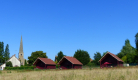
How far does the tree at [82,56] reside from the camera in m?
108

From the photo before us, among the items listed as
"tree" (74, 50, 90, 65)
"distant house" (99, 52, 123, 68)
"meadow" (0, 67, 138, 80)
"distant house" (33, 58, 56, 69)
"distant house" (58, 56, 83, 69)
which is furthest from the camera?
"tree" (74, 50, 90, 65)

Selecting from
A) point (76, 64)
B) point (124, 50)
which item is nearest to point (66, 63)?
point (76, 64)

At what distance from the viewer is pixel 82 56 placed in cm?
11000

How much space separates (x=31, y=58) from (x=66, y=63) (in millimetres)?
53140

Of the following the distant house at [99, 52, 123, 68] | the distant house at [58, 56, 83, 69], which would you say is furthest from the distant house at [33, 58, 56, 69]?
the distant house at [99, 52, 123, 68]

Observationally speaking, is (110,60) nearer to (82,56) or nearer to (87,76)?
(87,76)

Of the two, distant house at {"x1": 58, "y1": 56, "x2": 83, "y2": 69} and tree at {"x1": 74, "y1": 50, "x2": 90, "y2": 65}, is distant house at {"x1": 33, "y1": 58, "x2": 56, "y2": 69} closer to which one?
distant house at {"x1": 58, "y1": 56, "x2": 83, "y2": 69}

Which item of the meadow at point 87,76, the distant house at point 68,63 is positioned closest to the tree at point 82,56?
the distant house at point 68,63

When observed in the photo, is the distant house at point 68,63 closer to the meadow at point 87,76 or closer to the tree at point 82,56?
the meadow at point 87,76

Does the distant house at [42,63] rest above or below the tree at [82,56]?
below

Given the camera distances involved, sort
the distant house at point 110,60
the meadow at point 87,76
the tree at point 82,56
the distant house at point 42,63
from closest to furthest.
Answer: the meadow at point 87,76 < the distant house at point 110,60 < the distant house at point 42,63 < the tree at point 82,56

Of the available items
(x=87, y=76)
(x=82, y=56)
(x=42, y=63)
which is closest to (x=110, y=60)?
(x=42, y=63)

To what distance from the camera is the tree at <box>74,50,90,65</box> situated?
108 metres

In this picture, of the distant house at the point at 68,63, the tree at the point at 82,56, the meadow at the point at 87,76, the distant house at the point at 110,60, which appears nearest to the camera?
the meadow at the point at 87,76
